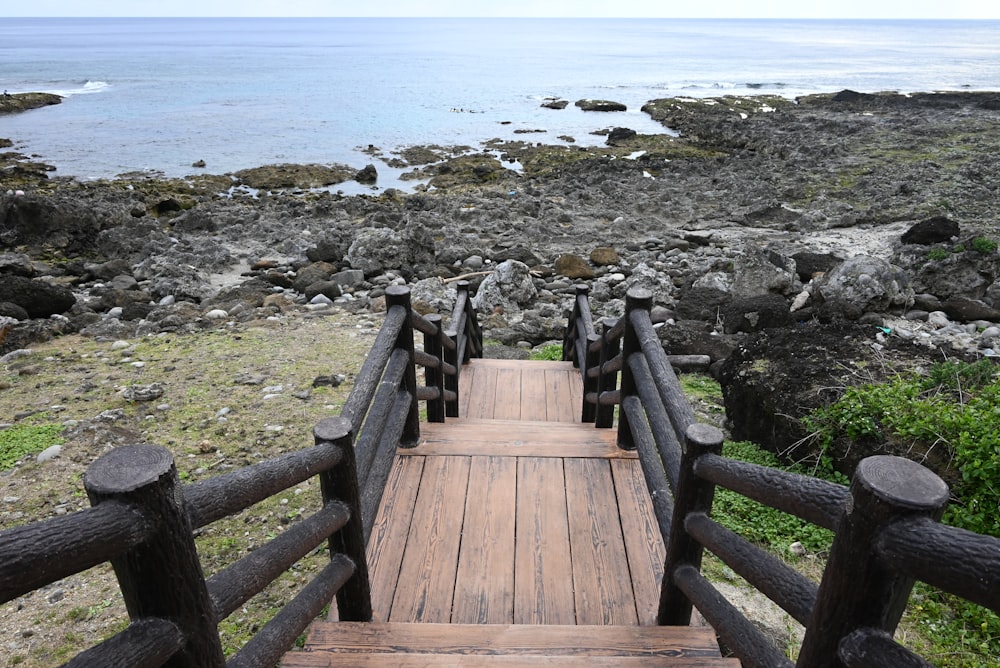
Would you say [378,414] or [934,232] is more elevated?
[378,414]

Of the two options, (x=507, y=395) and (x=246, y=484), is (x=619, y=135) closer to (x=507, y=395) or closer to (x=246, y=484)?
(x=507, y=395)

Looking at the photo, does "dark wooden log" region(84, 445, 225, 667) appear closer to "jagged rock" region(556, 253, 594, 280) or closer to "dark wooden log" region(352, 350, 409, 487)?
"dark wooden log" region(352, 350, 409, 487)

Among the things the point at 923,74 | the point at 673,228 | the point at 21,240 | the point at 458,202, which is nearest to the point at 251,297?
the point at 21,240

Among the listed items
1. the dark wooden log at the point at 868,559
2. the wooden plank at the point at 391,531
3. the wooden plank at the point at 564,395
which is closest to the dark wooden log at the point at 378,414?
the wooden plank at the point at 391,531

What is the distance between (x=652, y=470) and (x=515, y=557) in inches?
33.8

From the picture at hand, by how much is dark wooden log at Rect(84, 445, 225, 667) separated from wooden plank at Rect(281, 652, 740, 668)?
90 centimetres

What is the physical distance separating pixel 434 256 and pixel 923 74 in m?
88.3

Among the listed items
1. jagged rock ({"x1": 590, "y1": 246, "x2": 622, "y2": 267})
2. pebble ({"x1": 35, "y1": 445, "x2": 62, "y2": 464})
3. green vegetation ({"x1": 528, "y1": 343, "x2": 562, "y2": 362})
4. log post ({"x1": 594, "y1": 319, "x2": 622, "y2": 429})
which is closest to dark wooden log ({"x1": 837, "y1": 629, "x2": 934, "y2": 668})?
log post ({"x1": 594, "y1": 319, "x2": 622, "y2": 429})

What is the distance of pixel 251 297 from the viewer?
35.7ft

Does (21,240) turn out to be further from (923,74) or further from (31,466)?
(923,74)

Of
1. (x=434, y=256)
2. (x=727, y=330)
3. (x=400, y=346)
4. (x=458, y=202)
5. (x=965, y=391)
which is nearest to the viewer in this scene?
(x=400, y=346)

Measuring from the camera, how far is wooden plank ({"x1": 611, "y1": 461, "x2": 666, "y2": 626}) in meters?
2.96

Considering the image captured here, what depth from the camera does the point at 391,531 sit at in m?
3.37

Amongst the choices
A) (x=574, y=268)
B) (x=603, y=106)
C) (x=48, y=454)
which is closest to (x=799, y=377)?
(x=48, y=454)
